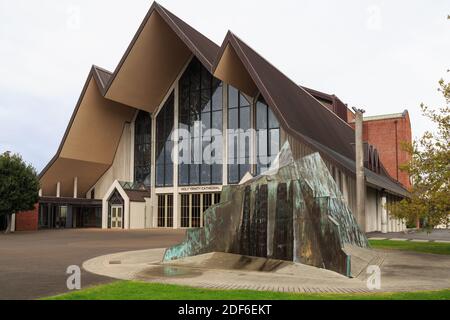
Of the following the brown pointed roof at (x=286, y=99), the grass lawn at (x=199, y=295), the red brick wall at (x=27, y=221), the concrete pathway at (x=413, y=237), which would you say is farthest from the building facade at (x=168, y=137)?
the grass lawn at (x=199, y=295)

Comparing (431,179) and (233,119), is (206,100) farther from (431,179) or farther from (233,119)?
(431,179)

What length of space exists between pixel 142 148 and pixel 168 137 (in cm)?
355

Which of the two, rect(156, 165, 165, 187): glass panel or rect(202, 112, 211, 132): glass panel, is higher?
rect(202, 112, 211, 132): glass panel

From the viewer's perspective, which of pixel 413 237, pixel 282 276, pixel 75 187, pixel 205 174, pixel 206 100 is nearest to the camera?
pixel 282 276

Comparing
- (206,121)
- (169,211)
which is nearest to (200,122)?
(206,121)

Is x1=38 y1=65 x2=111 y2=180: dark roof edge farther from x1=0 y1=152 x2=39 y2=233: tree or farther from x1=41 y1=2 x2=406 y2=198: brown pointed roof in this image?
x1=0 y1=152 x2=39 y2=233: tree

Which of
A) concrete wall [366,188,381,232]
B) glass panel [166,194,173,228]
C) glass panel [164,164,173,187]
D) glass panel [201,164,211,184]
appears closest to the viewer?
concrete wall [366,188,381,232]

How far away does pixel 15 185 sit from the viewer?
3158 centimetres

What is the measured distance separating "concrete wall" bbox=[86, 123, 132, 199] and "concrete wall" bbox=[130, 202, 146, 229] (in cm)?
443

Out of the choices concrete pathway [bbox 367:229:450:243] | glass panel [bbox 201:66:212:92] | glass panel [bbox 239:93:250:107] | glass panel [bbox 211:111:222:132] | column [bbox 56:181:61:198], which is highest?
glass panel [bbox 201:66:212:92]

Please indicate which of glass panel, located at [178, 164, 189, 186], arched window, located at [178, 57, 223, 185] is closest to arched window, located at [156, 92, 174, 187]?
glass panel, located at [178, 164, 189, 186]

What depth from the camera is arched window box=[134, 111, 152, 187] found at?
42219 millimetres

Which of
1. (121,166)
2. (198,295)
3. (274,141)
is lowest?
(198,295)

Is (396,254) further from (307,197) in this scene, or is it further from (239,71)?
(239,71)
